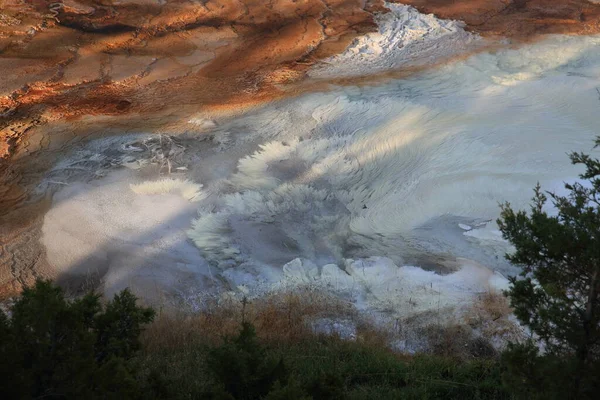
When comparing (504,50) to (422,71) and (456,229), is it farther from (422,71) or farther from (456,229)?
(456,229)

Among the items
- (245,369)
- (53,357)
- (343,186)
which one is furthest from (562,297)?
(343,186)

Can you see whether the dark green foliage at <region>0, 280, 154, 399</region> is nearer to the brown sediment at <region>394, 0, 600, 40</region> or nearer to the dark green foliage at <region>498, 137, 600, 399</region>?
the dark green foliage at <region>498, 137, 600, 399</region>

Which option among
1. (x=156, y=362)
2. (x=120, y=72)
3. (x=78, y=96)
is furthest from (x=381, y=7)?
(x=156, y=362)

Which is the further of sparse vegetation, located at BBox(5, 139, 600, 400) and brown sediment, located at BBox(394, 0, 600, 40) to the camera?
brown sediment, located at BBox(394, 0, 600, 40)

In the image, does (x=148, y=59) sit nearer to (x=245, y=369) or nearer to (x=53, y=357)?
(x=245, y=369)

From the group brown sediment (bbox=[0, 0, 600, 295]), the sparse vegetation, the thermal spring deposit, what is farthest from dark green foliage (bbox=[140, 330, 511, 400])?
brown sediment (bbox=[0, 0, 600, 295])
